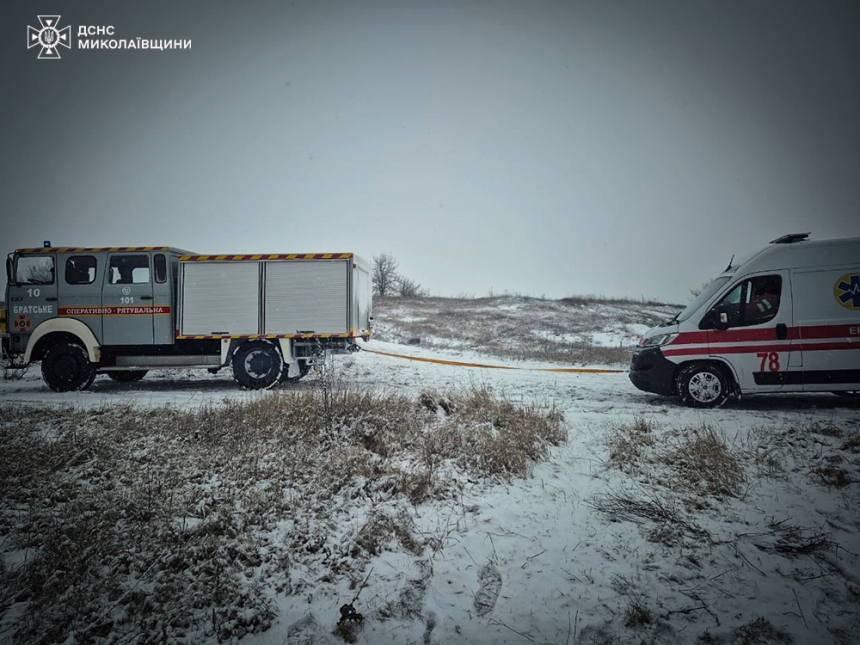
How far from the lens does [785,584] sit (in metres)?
3.13

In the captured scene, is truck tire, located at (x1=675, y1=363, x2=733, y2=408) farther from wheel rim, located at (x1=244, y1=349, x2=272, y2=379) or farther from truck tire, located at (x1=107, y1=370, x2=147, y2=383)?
truck tire, located at (x1=107, y1=370, x2=147, y2=383)

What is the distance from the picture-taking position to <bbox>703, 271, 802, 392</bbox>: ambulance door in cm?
697

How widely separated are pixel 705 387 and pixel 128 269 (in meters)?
11.7

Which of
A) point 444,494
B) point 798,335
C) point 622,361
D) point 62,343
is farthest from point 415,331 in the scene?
point 444,494

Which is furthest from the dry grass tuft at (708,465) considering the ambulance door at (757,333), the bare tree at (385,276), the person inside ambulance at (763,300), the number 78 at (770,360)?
the bare tree at (385,276)

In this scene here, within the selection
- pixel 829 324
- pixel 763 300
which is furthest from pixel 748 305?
pixel 829 324

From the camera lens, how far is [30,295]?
937cm

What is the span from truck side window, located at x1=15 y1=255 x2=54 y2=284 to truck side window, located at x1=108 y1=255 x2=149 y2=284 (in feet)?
4.12

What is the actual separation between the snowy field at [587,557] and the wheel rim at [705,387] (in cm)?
169

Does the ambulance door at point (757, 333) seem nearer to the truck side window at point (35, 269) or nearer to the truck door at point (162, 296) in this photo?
the truck door at point (162, 296)

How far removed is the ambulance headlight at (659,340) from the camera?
7.46 meters

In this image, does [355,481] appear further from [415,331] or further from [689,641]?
[415,331]

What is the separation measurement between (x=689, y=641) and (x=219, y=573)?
3186 mm

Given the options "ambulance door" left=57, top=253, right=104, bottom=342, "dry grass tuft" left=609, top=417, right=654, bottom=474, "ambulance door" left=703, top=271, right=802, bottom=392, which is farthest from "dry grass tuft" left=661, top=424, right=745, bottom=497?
"ambulance door" left=57, top=253, right=104, bottom=342
